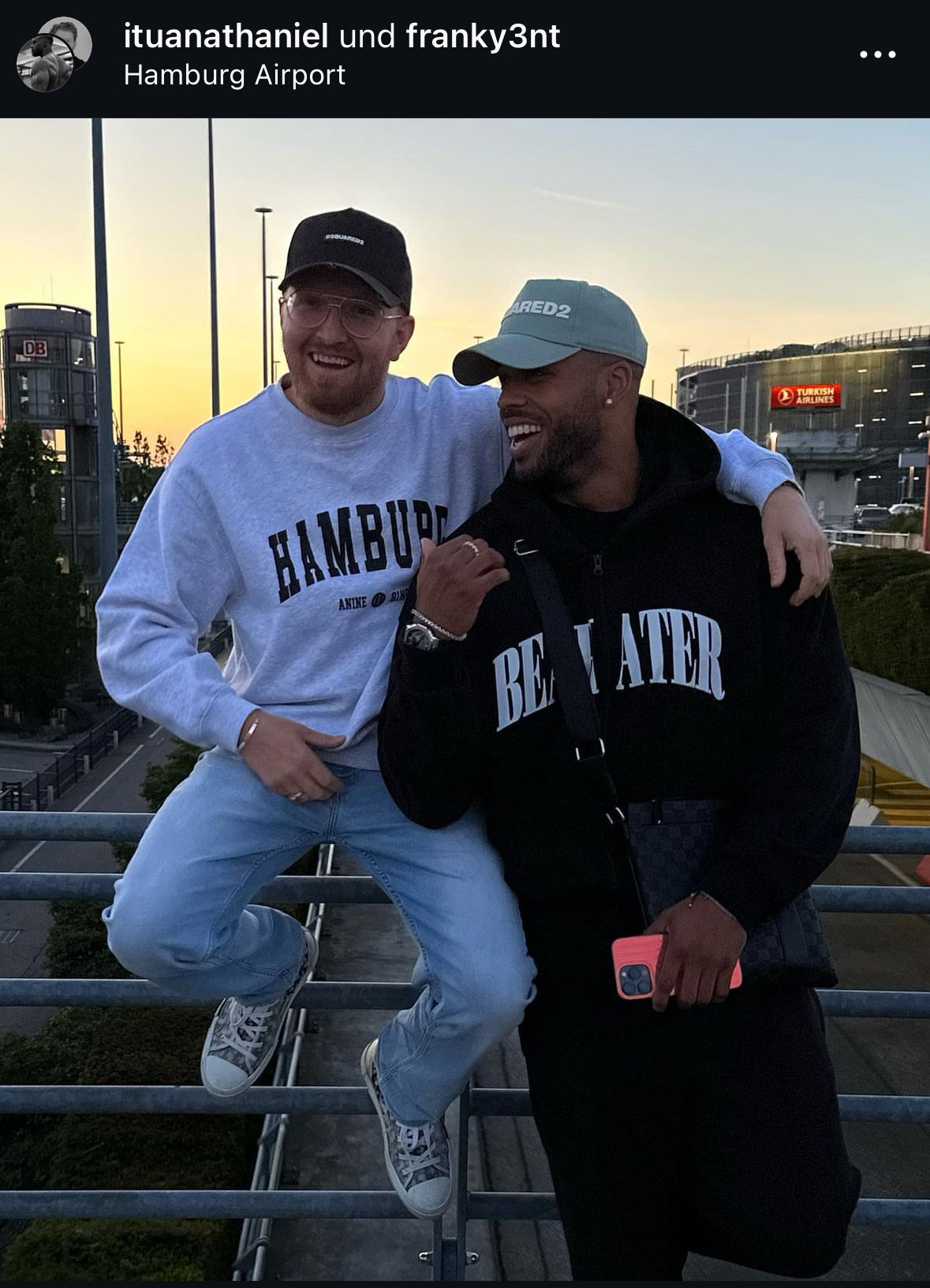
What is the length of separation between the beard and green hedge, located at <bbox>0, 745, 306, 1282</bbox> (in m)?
5.44

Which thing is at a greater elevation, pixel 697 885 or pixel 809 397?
pixel 809 397

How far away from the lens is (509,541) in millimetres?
2992

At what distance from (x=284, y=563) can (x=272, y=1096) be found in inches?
53.8

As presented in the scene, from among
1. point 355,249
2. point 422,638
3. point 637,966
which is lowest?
point 637,966

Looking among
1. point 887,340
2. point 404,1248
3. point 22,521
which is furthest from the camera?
point 887,340

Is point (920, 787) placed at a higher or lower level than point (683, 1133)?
lower

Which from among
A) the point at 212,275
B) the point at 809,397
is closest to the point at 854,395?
the point at 809,397

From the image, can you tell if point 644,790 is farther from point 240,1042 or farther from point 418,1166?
point 240,1042

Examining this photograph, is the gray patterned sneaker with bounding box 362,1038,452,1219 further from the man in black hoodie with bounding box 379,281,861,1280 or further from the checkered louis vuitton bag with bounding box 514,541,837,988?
the checkered louis vuitton bag with bounding box 514,541,837,988

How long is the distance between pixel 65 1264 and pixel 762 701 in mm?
6776

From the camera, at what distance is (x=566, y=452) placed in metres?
3.06

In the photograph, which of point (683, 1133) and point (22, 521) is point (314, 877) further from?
point (22, 521)

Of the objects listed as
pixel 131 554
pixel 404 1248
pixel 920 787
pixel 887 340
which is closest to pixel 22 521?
pixel 920 787
